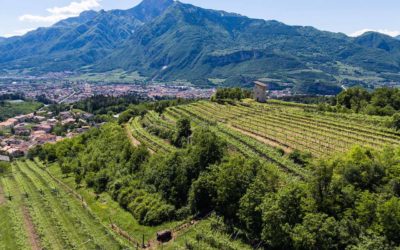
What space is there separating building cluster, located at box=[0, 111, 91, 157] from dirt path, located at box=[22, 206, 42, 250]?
243 feet

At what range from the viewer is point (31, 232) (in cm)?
5284

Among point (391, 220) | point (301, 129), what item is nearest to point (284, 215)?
point (391, 220)

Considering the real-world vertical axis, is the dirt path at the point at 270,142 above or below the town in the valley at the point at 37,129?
above

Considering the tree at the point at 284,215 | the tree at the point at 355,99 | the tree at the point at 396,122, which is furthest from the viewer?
the tree at the point at 355,99

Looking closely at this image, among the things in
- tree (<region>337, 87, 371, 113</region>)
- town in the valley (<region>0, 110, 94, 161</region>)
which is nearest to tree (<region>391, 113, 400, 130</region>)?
tree (<region>337, 87, 371, 113</region>)

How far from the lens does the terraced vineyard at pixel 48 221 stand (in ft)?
157

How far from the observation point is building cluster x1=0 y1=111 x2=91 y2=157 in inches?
5404

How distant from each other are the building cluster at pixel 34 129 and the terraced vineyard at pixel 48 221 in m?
61.8

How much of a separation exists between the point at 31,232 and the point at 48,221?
3332 mm

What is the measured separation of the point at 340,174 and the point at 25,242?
140 ft

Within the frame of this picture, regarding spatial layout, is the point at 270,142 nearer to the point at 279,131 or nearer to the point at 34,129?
the point at 279,131

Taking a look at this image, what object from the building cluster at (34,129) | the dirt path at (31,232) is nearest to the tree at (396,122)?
the dirt path at (31,232)

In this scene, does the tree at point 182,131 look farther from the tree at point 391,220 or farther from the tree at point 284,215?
the tree at point 391,220

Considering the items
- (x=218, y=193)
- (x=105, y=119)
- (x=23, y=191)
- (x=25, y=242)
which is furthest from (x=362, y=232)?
(x=105, y=119)
